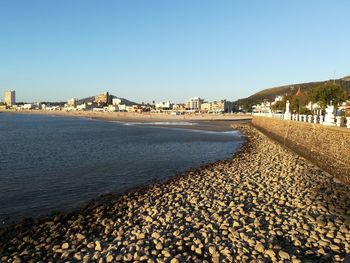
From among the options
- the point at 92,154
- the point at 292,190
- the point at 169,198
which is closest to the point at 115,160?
the point at 92,154

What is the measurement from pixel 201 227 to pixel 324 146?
13.0 metres

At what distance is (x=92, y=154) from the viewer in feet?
101

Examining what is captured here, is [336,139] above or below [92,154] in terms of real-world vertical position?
above

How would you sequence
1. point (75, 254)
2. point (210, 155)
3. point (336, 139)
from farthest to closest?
1. point (210, 155)
2. point (336, 139)
3. point (75, 254)

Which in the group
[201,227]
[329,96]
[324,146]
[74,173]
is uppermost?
[329,96]

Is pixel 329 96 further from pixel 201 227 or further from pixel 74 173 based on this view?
pixel 201 227

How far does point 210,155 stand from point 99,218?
63.6 ft

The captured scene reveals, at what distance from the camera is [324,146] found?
20141mm

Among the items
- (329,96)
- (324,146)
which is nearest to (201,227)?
(324,146)

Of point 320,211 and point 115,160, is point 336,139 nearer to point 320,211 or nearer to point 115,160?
point 320,211

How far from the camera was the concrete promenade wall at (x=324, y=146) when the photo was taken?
16.5 meters

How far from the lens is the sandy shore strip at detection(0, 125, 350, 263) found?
28.4 feet

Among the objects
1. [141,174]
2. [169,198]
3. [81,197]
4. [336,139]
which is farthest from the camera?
[141,174]

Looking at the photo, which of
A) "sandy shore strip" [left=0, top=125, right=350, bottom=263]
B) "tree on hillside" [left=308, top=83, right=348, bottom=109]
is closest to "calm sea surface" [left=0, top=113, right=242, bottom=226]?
"sandy shore strip" [left=0, top=125, right=350, bottom=263]
